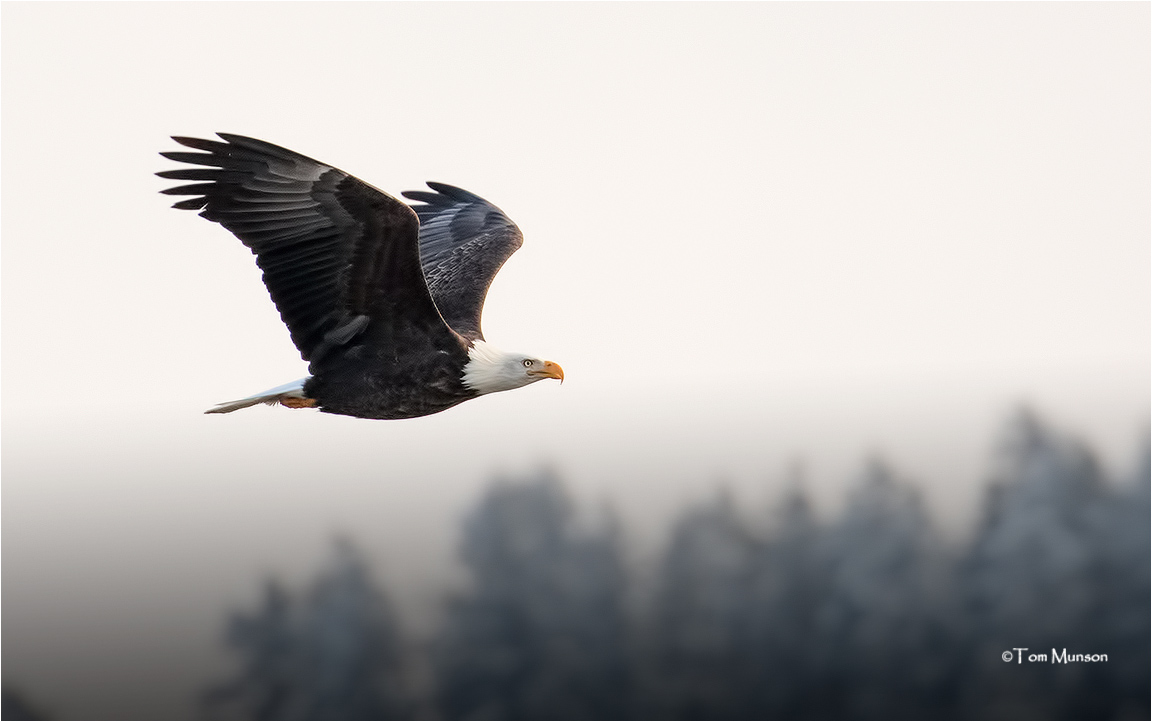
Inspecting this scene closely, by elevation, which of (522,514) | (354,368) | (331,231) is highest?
(331,231)

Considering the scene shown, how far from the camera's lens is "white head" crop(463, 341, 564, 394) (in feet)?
29.8

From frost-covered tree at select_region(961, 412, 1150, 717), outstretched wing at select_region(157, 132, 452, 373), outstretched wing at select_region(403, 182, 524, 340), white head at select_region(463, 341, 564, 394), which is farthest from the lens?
frost-covered tree at select_region(961, 412, 1150, 717)

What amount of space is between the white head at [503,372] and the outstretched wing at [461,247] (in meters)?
0.77

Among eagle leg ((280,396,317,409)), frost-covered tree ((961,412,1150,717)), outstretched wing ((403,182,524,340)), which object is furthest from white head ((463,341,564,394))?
frost-covered tree ((961,412,1150,717))

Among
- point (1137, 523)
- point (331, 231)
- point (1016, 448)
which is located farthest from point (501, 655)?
point (331, 231)

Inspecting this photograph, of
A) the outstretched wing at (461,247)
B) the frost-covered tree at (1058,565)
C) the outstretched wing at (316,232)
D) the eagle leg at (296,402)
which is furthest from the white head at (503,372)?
the frost-covered tree at (1058,565)

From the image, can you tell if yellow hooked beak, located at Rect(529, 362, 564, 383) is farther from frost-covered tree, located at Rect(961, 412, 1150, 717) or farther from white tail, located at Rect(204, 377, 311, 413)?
frost-covered tree, located at Rect(961, 412, 1150, 717)

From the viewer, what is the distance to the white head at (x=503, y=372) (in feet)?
29.8

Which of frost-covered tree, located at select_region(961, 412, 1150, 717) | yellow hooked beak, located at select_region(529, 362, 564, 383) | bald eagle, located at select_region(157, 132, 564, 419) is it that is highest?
bald eagle, located at select_region(157, 132, 564, 419)

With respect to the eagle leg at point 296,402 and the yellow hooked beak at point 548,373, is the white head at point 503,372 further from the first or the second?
the eagle leg at point 296,402

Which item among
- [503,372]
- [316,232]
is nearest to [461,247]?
[503,372]

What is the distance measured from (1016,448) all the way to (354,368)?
38.9 meters

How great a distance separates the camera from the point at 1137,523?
166 feet

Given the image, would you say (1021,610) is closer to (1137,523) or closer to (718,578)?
(1137,523)
